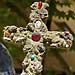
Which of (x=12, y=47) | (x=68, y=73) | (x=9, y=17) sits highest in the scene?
(x=9, y=17)

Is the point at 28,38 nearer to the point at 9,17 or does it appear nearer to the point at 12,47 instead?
the point at 12,47

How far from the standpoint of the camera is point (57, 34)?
5.14 feet

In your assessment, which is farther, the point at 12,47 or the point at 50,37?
the point at 12,47

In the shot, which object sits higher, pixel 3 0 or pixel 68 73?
pixel 3 0

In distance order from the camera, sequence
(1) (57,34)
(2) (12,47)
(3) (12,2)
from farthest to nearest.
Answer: (3) (12,2) < (2) (12,47) < (1) (57,34)

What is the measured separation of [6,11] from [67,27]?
2.61ft

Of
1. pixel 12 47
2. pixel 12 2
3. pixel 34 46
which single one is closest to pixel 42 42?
pixel 34 46

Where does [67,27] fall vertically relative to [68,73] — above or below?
above

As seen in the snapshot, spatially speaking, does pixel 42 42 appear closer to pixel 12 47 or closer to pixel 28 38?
pixel 28 38

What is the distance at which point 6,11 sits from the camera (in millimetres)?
3232

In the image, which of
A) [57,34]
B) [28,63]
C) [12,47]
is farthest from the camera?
[12,47]

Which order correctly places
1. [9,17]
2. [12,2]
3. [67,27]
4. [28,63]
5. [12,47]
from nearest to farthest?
[28,63]
[12,47]
[9,17]
[12,2]
[67,27]

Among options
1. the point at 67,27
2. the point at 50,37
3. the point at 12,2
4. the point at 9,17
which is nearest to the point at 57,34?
the point at 50,37

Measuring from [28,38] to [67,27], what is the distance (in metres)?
2.29
